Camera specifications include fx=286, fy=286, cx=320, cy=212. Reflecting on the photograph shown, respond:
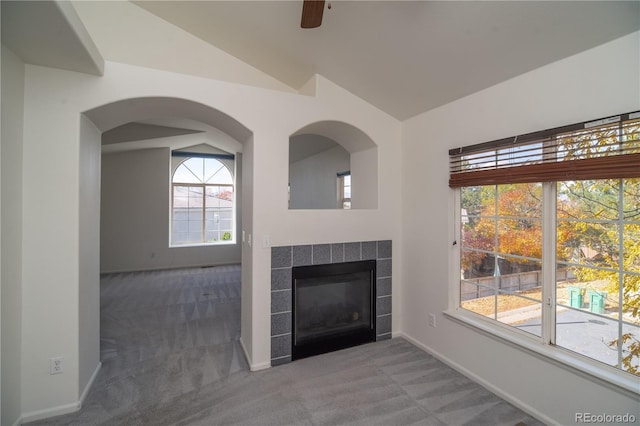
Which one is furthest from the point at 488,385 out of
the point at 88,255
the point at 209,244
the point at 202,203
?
the point at 202,203

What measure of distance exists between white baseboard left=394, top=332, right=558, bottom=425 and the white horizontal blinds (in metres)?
1.56

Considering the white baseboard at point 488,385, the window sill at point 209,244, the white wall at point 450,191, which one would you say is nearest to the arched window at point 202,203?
the window sill at point 209,244

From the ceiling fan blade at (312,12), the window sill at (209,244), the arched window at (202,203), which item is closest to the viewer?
the ceiling fan blade at (312,12)

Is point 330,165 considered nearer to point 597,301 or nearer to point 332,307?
point 332,307

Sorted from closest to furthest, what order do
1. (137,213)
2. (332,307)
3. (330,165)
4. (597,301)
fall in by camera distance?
(597,301)
(332,307)
(330,165)
(137,213)

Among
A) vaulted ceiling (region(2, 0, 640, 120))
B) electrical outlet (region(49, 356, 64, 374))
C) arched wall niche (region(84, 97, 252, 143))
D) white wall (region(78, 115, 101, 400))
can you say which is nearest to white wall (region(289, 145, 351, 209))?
vaulted ceiling (region(2, 0, 640, 120))

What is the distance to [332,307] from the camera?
9.64 ft

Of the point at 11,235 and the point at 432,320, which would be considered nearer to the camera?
the point at 11,235

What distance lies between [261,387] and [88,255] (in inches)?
68.1

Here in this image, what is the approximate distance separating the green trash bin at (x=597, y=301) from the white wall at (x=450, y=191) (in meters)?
0.41

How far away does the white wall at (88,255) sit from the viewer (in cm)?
209

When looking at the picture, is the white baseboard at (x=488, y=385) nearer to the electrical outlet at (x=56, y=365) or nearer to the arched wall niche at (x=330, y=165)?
the arched wall niche at (x=330, y=165)

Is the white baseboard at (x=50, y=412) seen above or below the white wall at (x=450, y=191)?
below

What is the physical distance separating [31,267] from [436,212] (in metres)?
3.18
